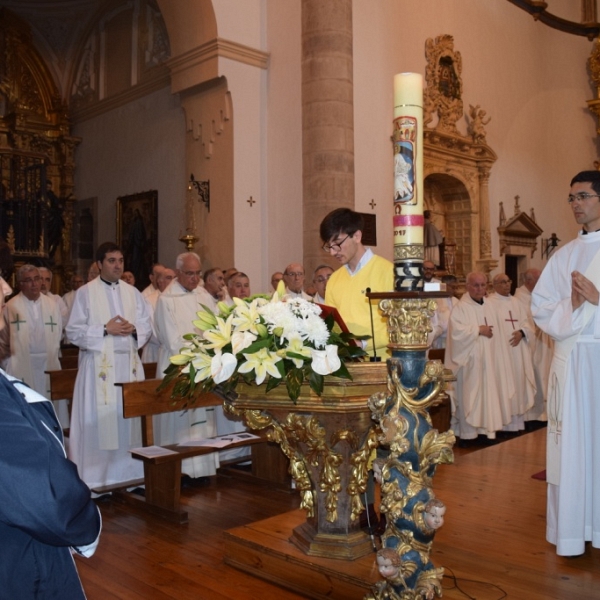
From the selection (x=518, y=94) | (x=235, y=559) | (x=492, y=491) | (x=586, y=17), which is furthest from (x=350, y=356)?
(x=586, y=17)

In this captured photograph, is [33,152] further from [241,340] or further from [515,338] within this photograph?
[241,340]

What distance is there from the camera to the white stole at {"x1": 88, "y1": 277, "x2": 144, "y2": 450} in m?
6.11

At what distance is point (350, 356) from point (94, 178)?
1316cm

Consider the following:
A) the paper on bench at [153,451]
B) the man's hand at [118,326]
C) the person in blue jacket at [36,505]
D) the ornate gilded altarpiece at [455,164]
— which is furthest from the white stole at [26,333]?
the ornate gilded altarpiece at [455,164]

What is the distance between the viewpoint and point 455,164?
1455 cm

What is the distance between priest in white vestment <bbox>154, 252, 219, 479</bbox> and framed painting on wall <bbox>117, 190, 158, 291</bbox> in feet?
21.0

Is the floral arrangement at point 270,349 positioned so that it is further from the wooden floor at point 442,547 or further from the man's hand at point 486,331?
the man's hand at point 486,331

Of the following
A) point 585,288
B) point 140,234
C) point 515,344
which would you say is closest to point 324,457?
point 585,288

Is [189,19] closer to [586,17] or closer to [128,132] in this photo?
[128,132]

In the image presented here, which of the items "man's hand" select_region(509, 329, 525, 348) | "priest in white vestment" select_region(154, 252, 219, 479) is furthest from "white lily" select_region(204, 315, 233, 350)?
"man's hand" select_region(509, 329, 525, 348)

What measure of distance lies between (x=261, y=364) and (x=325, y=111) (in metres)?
8.11

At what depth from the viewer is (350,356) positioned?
3.23 meters

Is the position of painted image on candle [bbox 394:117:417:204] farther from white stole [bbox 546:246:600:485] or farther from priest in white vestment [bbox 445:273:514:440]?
priest in white vestment [bbox 445:273:514:440]

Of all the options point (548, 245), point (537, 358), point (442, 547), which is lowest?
point (442, 547)
